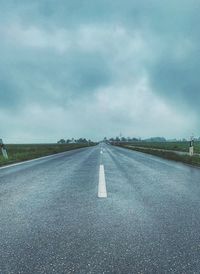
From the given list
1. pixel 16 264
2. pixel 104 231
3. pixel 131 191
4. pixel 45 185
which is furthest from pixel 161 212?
pixel 45 185

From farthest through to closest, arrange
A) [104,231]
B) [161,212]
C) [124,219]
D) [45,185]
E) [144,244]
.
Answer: [45,185]
[161,212]
[124,219]
[104,231]
[144,244]

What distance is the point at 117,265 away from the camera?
244 cm

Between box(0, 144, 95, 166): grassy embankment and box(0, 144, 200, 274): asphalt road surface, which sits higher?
box(0, 144, 95, 166): grassy embankment

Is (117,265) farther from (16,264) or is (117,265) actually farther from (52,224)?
(52,224)

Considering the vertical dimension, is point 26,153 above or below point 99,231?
above

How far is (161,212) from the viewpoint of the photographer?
4.35 meters

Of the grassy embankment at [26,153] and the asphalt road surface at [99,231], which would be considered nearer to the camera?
the asphalt road surface at [99,231]

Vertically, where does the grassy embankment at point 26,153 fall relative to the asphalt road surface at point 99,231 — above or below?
above

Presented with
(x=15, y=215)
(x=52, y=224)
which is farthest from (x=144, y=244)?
(x=15, y=215)

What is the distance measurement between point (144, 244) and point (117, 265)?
2.08 feet

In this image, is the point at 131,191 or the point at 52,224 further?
the point at 131,191

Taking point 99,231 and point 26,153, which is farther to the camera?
point 26,153

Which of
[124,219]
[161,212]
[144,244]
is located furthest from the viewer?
[161,212]

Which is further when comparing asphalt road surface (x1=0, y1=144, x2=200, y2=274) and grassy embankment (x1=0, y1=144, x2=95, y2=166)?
grassy embankment (x1=0, y1=144, x2=95, y2=166)
